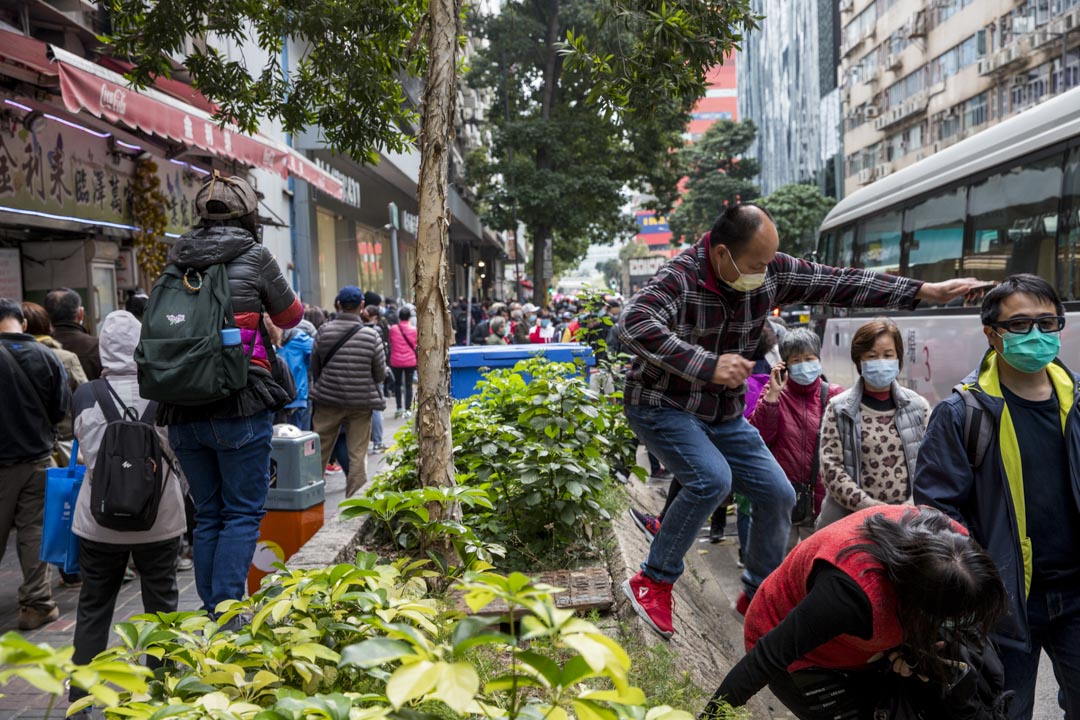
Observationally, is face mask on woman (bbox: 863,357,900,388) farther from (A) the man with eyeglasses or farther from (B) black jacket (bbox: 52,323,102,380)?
(B) black jacket (bbox: 52,323,102,380)

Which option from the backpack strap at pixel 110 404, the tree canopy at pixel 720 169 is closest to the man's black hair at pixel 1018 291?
the backpack strap at pixel 110 404

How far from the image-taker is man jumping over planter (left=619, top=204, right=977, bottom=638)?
3.62 m

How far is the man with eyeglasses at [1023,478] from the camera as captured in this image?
114 inches

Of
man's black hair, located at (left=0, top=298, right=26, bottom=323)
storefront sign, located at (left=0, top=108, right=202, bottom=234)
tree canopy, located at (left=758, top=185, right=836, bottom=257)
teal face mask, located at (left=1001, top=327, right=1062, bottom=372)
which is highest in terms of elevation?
tree canopy, located at (left=758, top=185, right=836, bottom=257)

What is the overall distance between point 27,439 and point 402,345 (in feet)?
28.5

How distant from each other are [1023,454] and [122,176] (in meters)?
11.8

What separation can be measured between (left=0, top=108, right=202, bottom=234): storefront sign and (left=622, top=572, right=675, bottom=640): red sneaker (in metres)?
7.87

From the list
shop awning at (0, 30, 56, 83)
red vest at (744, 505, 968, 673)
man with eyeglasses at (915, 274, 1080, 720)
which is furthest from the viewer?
shop awning at (0, 30, 56, 83)

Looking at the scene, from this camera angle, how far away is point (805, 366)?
5188mm

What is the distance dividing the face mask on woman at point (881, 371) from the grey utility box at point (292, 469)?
2762 mm

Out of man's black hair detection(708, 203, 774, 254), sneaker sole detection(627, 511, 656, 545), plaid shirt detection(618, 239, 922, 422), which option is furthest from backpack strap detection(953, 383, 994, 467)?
sneaker sole detection(627, 511, 656, 545)

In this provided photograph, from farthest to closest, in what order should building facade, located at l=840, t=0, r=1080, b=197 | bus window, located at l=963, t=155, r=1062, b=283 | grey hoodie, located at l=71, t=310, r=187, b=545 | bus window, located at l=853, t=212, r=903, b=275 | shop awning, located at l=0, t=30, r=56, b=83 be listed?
building facade, located at l=840, t=0, r=1080, b=197
bus window, located at l=853, t=212, r=903, b=275
bus window, located at l=963, t=155, r=1062, b=283
shop awning, located at l=0, t=30, r=56, b=83
grey hoodie, located at l=71, t=310, r=187, b=545

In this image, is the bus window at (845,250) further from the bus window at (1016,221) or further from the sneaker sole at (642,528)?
the sneaker sole at (642,528)

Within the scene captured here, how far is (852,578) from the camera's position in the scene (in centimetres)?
247
